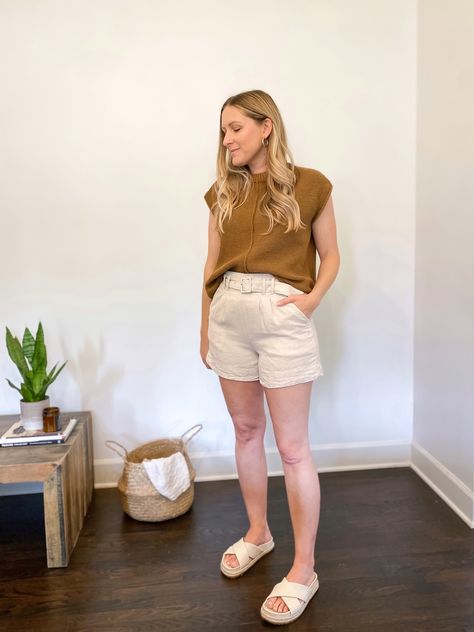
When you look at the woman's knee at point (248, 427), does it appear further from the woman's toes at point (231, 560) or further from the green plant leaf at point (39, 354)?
the green plant leaf at point (39, 354)

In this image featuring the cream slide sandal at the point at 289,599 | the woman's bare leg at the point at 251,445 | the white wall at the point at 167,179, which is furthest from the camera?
the white wall at the point at 167,179

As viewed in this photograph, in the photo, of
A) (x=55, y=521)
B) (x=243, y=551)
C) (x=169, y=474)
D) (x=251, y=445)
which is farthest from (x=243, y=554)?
(x=55, y=521)

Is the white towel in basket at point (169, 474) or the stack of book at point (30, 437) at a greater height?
the stack of book at point (30, 437)

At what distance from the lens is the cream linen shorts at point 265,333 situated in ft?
4.76

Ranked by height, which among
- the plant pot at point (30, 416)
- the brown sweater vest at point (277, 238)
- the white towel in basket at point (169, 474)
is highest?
the brown sweater vest at point (277, 238)

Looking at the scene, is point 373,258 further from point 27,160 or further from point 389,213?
point 27,160

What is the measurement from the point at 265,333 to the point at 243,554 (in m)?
0.75

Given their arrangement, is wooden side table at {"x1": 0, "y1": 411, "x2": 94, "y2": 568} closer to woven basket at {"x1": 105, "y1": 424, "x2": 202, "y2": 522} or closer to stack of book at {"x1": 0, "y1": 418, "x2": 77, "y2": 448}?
stack of book at {"x1": 0, "y1": 418, "x2": 77, "y2": 448}

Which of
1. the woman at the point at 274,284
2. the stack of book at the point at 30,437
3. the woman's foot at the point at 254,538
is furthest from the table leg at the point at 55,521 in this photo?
the woman at the point at 274,284

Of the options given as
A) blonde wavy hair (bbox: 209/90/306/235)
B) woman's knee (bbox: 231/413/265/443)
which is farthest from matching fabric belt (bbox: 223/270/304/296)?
woman's knee (bbox: 231/413/265/443)

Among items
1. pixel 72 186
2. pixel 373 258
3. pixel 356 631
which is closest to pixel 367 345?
pixel 373 258

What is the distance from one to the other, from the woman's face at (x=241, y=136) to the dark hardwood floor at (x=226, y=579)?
4.22ft

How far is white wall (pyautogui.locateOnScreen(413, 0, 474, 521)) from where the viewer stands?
1920mm

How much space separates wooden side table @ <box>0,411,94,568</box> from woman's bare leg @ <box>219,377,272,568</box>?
0.56m
